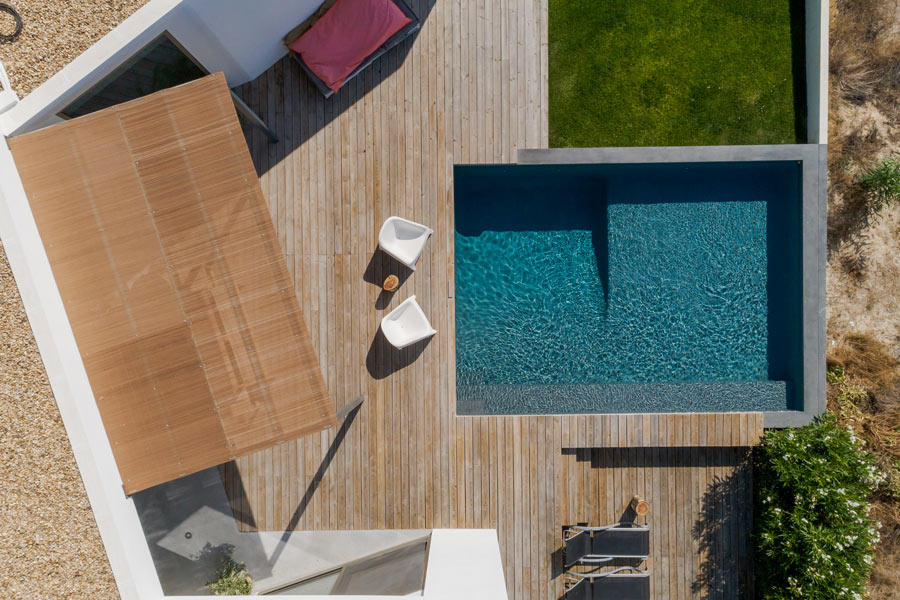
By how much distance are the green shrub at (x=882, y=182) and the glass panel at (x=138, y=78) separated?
8.84 meters

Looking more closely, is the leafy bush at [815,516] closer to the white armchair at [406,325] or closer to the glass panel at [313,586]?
the white armchair at [406,325]

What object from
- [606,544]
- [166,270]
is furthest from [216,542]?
[606,544]

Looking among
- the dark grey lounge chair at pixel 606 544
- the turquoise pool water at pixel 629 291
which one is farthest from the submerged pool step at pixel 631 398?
the dark grey lounge chair at pixel 606 544

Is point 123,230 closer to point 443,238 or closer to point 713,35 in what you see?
point 443,238

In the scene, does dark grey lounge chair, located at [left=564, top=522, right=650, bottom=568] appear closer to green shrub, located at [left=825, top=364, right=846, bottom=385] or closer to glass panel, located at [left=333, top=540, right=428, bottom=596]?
glass panel, located at [left=333, top=540, right=428, bottom=596]

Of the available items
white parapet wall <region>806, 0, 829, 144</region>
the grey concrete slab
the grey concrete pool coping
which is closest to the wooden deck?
the grey concrete slab

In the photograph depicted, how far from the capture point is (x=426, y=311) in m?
6.52

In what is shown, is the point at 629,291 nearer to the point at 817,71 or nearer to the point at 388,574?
the point at 817,71

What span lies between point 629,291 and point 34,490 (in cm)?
708

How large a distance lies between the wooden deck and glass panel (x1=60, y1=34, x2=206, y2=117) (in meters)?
1.45

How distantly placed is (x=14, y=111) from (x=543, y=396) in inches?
257

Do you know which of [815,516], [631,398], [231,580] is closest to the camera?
[815,516]

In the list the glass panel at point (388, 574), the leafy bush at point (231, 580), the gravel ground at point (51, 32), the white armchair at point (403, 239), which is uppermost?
the gravel ground at point (51, 32)

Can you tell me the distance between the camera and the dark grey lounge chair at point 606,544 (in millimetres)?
6234
